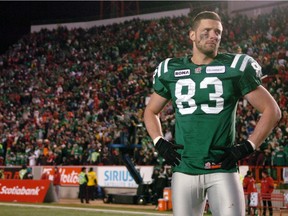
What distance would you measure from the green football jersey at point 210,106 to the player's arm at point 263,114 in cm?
7

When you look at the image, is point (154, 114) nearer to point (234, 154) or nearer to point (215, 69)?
point (215, 69)

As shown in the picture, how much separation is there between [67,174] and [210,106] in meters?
23.5

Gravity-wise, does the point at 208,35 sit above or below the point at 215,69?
above

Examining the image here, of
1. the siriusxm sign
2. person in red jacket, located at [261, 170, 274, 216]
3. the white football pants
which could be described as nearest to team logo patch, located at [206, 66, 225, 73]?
the white football pants

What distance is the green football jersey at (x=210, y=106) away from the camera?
14.7 ft

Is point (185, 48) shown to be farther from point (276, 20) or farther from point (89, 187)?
point (89, 187)

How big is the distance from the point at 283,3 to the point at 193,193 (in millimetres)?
29184

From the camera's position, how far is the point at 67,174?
2752 cm

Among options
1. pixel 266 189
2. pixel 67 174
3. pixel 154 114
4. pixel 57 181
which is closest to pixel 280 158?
pixel 266 189

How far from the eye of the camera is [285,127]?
20594 mm

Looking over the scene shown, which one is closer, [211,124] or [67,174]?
[211,124]

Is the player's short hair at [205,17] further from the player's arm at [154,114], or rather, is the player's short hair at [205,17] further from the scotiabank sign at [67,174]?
the scotiabank sign at [67,174]

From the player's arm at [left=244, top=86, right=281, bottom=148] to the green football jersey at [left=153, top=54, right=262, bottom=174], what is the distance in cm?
7

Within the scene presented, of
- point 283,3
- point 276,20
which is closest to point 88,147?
point 276,20
